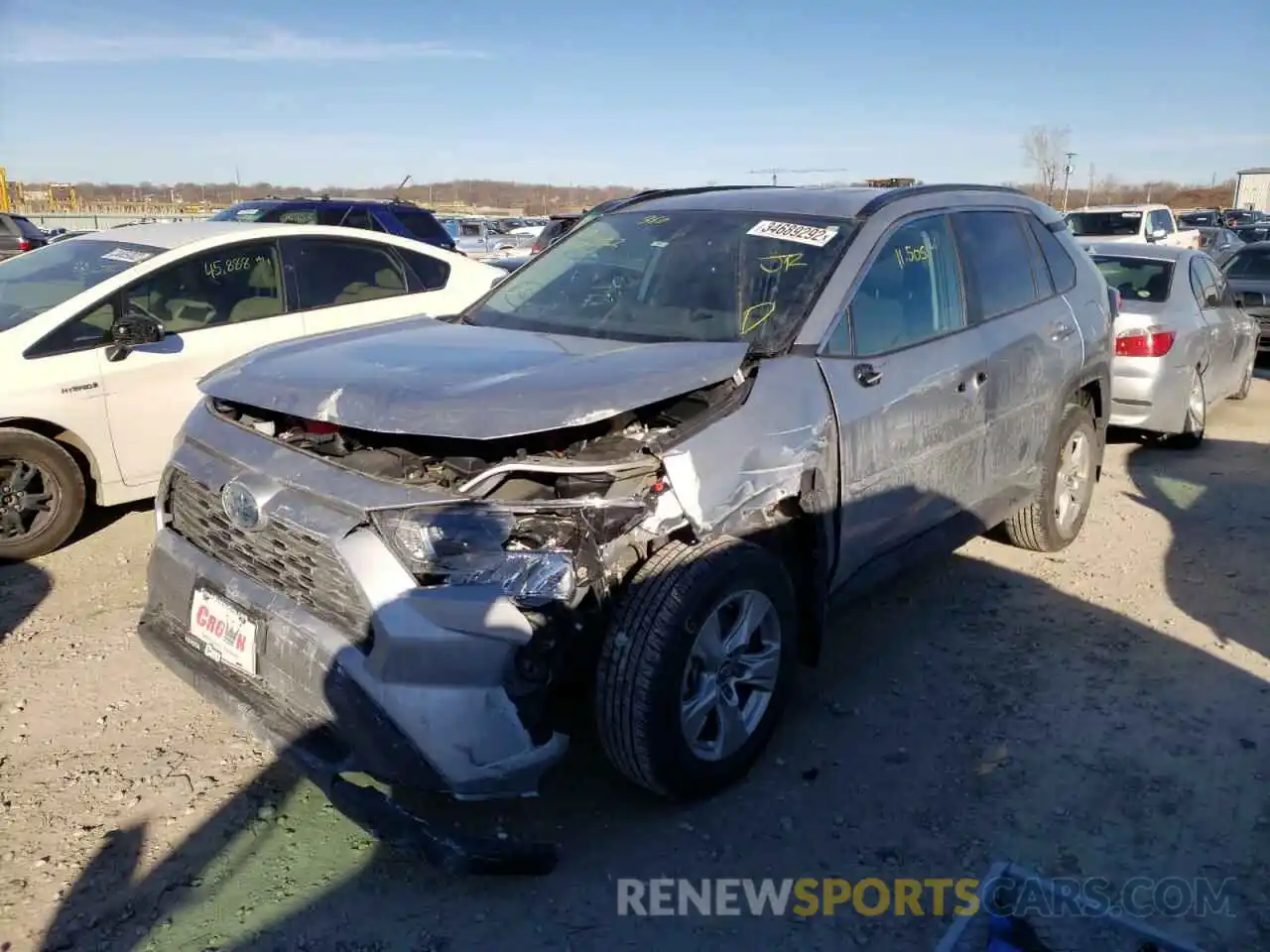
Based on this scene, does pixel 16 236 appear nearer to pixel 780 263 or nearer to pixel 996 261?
pixel 780 263

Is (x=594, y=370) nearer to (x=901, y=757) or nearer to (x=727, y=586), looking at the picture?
(x=727, y=586)

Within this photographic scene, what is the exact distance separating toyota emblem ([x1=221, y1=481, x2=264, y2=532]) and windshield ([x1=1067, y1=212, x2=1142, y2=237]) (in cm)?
1684

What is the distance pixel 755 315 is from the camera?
3.69m

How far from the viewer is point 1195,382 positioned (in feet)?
25.3

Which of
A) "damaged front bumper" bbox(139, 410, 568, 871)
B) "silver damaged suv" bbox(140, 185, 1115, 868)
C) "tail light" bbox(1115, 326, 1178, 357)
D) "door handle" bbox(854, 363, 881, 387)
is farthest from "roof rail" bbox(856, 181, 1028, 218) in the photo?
"tail light" bbox(1115, 326, 1178, 357)

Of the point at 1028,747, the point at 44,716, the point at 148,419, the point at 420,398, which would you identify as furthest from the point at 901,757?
the point at 148,419

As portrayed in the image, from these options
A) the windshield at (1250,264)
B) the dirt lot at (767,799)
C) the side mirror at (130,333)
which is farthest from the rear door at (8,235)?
the windshield at (1250,264)

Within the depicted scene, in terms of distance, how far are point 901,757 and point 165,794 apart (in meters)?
2.47

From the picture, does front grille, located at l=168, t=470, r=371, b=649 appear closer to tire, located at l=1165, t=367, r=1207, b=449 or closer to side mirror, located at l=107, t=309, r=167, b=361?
side mirror, located at l=107, t=309, r=167, b=361

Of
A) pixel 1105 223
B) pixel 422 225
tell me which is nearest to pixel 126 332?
pixel 422 225

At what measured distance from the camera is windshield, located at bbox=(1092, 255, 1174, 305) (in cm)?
783

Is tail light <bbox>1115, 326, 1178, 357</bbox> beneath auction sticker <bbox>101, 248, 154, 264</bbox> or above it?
beneath

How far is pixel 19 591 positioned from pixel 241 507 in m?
2.58

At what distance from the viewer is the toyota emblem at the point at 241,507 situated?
9.71 ft
